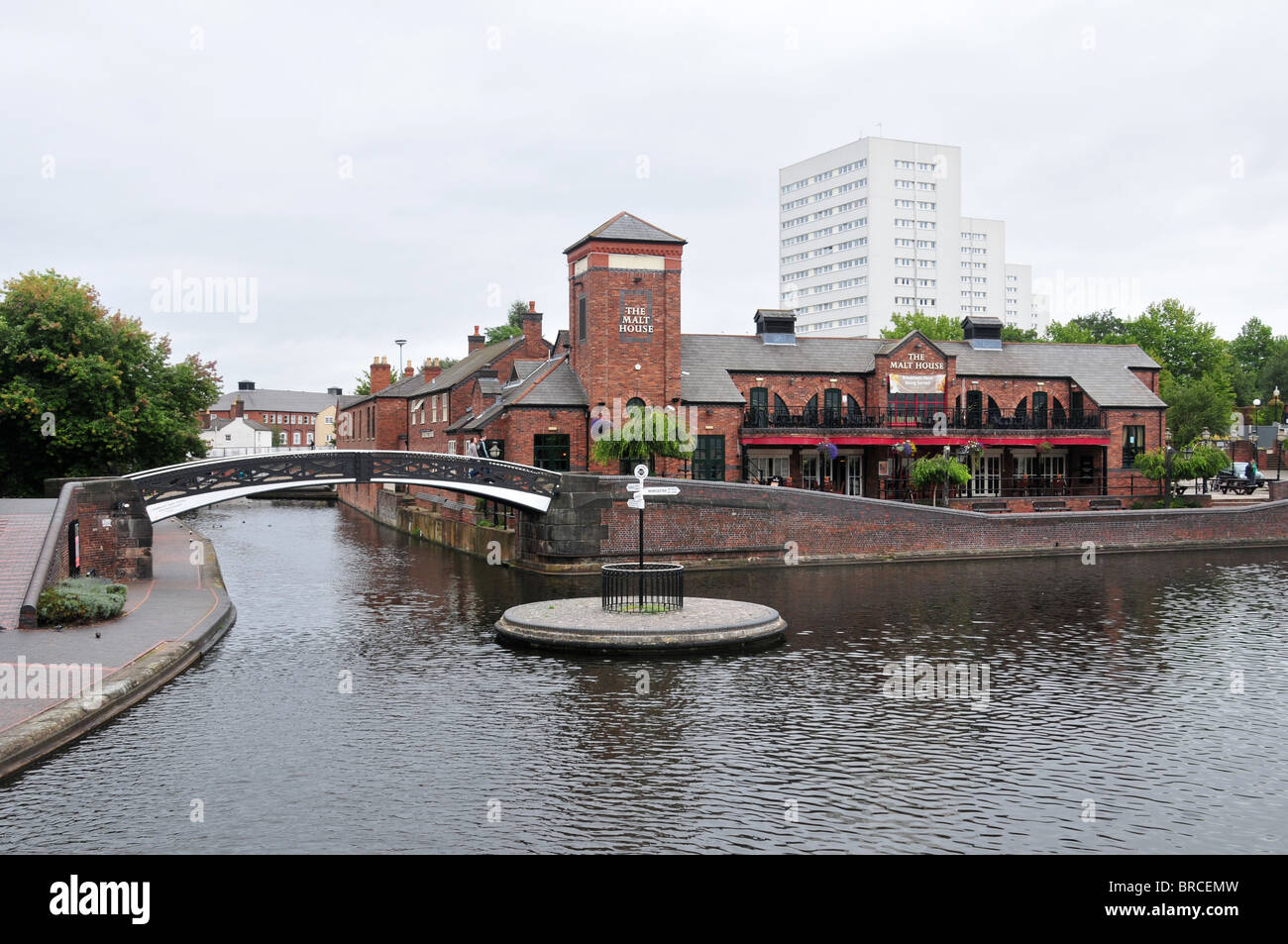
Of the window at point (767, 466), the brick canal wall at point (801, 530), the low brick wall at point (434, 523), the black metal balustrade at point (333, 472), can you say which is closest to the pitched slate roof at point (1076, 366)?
the brick canal wall at point (801, 530)

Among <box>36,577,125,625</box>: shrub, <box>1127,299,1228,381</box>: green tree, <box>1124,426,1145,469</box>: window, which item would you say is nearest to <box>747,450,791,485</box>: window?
<box>1124,426,1145,469</box>: window

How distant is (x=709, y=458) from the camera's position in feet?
131

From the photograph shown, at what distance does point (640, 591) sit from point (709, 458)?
61.2 feet

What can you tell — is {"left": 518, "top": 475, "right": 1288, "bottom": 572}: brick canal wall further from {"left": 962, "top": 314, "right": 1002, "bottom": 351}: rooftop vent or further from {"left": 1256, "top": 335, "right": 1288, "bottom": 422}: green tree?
{"left": 1256, "top": 335, "right": 1288, "bottom": 422}: green tree

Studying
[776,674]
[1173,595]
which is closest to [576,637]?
[776,674]

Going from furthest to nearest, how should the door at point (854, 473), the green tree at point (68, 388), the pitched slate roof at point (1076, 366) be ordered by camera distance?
the pitched slate roof at point (1076, 366), the door at point (854, 473), the green tree at point (68, 388)

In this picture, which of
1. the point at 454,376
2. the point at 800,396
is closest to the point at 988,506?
the point at 800,396

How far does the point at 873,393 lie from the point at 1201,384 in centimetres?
2969

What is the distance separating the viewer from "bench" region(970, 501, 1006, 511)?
138 feet

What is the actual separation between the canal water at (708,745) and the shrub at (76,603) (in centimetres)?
256

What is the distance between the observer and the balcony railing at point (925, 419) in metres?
43.0

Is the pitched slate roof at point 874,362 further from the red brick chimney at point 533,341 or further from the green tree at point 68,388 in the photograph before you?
the green tree at point 68,388

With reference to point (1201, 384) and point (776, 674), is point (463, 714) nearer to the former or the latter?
point (776, 674)

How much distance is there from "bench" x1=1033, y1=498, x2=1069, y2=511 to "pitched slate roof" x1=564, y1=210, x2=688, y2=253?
1942cm
